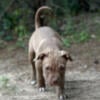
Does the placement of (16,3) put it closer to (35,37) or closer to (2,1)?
(2,1)

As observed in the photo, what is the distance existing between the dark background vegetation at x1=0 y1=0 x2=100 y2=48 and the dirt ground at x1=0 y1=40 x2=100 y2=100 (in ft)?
1.52

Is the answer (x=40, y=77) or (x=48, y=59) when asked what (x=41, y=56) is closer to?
(x=48, y=59)

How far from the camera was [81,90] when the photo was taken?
612 centimetres

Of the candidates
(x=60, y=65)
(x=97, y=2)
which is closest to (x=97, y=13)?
(x=97, y=2)

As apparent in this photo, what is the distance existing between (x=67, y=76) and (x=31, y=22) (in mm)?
2670

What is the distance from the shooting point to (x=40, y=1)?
355 inches

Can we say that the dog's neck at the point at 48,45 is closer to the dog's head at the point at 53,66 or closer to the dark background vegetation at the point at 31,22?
the dog's head at the point at 53,66

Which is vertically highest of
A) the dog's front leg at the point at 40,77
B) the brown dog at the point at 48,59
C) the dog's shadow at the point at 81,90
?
the brown dog at the point at 48,59

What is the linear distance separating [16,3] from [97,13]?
7.04 ft

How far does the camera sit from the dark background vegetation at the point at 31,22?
8.78 m

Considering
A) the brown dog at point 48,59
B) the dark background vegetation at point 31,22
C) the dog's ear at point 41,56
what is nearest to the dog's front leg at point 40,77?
the brown dog at point 48,59

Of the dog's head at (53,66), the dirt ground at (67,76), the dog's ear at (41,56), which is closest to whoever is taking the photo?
the dog's head at (53,66)

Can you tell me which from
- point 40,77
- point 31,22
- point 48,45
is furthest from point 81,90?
point 31,22

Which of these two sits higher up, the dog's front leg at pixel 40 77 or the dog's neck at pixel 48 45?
the dog's neck at pixel 48 45
